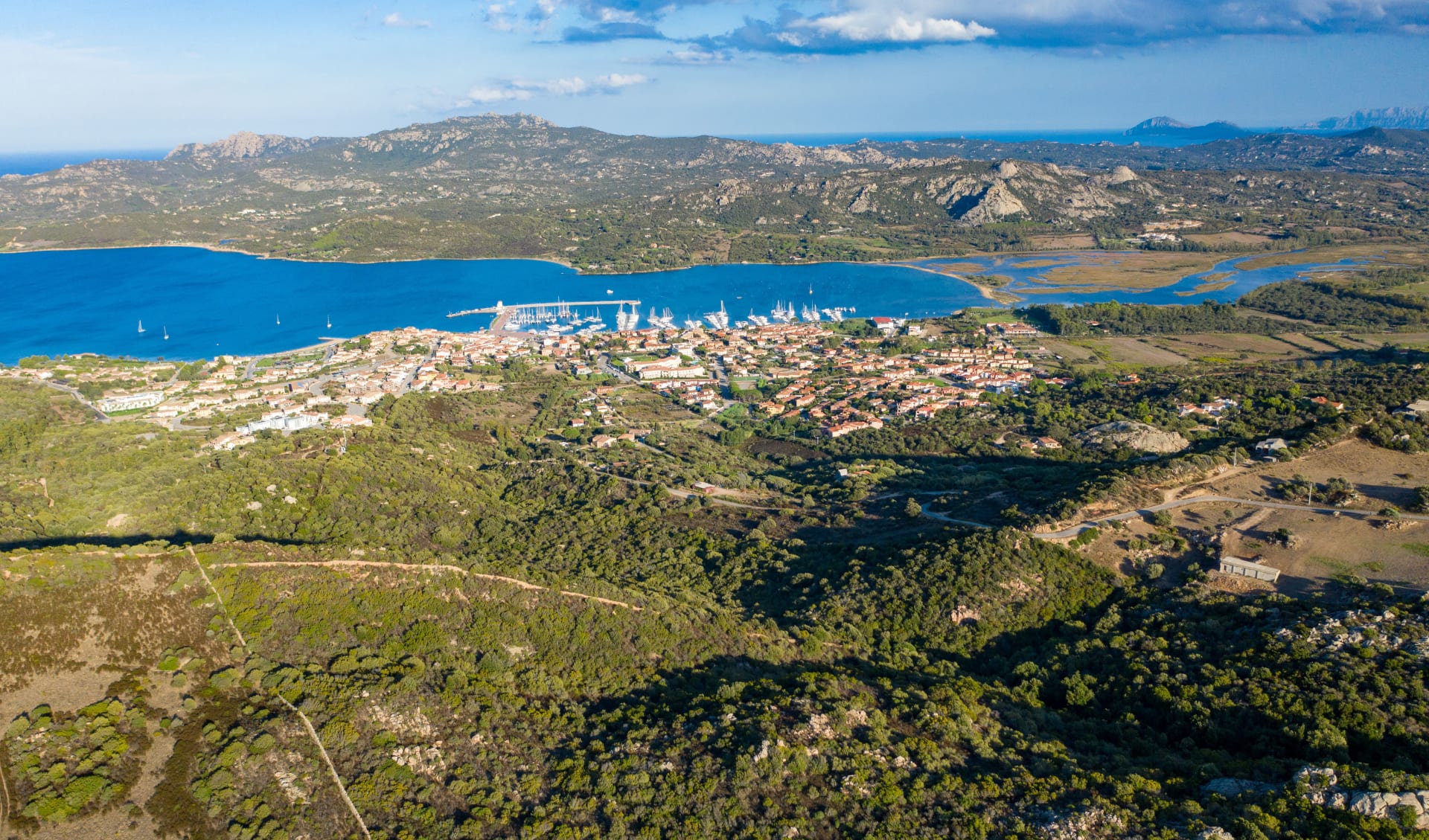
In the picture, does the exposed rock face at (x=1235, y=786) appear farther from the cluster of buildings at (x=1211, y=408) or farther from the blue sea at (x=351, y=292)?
the blue sea at (x=351, y=292)

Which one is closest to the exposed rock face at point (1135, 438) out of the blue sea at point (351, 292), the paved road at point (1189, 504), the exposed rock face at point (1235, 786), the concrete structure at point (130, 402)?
the paved road at point (1189, 504)

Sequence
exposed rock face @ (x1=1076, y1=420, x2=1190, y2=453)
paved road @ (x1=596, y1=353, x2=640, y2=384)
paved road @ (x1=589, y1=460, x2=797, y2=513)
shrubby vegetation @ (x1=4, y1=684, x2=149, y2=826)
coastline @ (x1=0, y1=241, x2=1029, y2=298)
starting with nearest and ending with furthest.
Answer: shrubby vegetation @ (x1=4, y1=684, x2=149, y2=826) < paved road @ (x1=589, y1=460, x2=797, y2=513) < exposed rock face @ (x1=1076, y1=420, x2=1190, y2=453) < paved road @ (x1=596, y1=353, x2=640, y2=384) < coastline @ (x1=0, y1=241, x2=1029, y2=298)

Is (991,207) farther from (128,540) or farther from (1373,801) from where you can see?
(1373,801)

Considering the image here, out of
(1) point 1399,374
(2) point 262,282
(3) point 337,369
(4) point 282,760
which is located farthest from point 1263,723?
(2) point 262,282

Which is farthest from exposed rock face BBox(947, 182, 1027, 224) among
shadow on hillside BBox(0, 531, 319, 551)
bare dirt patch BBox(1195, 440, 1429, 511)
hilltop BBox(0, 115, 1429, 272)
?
shadow on hillside BBox(0, 531, 319, 551)

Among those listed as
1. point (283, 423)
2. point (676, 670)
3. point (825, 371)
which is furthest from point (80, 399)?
point (825, 371)

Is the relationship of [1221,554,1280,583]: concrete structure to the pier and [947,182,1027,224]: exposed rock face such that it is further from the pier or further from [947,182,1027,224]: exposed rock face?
[947,182,1027,224]: exposed rock face
